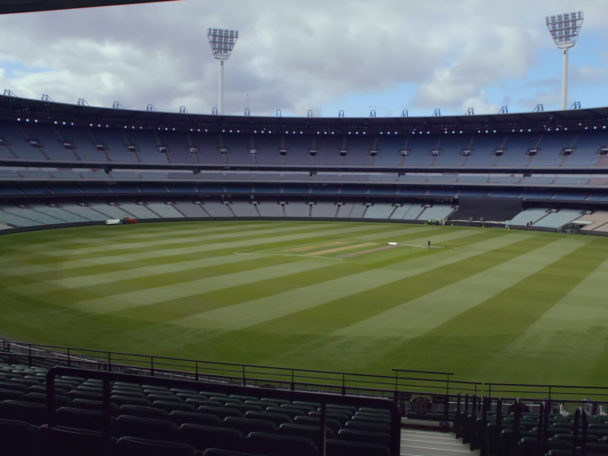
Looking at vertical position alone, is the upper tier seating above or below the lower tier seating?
above

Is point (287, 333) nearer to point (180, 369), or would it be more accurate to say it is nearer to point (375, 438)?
point (180, 369)

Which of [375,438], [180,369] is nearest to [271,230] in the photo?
[180,369]

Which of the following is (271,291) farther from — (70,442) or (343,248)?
(70,442)

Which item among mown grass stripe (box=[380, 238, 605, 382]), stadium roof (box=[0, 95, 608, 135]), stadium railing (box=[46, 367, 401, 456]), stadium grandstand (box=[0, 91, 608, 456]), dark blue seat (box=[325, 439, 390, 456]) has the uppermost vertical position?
stadium roof (box=[0, 95, 608, 135])

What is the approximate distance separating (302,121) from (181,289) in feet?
Result: 200

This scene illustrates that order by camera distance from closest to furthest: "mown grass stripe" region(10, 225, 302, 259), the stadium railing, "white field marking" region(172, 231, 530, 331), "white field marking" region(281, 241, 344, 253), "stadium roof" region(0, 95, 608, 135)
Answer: the stadium railing → "white field marking" region(172, 231, 530, 331) → "mown grass stripe" region(10, 225, 302, 259) → "white field marking" region(281, 241, 344, 253) → "stadium roof" region(0, 95, 608, 135)

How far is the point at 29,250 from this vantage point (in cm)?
4275

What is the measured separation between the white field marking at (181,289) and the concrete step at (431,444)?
17.8 metres

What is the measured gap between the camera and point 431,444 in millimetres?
10305

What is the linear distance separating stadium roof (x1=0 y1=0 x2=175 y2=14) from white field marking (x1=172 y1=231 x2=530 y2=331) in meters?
17.4

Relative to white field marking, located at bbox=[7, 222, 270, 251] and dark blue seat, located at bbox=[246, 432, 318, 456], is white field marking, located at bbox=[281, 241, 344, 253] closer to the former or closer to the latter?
white field marking, located at bbox=[7, 222, 270, 251]

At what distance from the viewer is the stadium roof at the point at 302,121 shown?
232 ft

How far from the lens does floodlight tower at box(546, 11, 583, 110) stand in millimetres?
73188

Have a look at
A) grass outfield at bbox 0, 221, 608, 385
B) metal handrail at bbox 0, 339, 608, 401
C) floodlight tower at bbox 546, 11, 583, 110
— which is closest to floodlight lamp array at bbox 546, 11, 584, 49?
floodlight tower at bbox 546, 11, 583, 110
